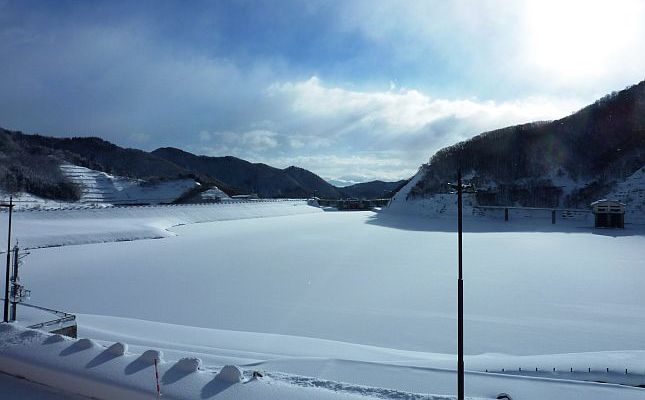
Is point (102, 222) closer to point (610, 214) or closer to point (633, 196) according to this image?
point (610, 214)

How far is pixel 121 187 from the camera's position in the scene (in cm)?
9725

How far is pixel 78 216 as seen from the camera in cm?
3419

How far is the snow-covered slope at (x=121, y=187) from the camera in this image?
91.6 meters

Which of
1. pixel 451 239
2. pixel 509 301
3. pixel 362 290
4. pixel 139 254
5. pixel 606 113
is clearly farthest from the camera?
pixel 606 113

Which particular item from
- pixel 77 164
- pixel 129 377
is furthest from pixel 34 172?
pixel 129 377

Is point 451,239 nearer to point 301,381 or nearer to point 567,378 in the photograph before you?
point 567,378

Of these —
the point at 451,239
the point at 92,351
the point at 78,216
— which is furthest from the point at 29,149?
the point at 92,351

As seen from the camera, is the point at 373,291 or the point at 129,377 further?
the point at 373,291

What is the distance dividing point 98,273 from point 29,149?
112 meters

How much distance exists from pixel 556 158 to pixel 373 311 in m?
81.3

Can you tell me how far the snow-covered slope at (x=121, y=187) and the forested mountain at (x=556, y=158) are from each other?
184 ft

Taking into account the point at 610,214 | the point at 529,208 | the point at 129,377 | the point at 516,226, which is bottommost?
the point at 129,377

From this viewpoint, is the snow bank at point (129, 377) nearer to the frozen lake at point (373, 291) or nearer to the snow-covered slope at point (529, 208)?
the frozen lake at point (373, 291)

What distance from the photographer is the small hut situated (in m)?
37.6
